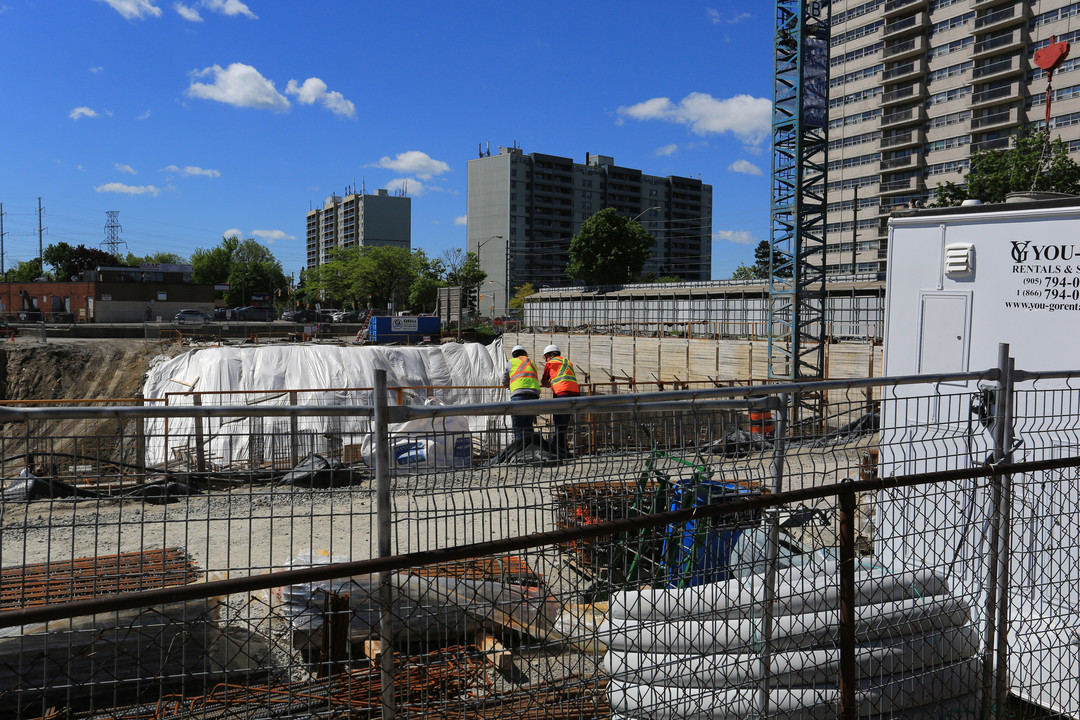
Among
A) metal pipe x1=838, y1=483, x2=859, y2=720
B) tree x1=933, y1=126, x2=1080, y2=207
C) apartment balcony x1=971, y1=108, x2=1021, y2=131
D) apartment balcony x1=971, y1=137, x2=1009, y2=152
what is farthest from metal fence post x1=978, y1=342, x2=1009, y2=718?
apartment balcony x1=971, y1=108, x2=1021, y2=131

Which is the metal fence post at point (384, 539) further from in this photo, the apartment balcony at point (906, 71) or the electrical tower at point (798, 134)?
the apartment balcony at point (906, 71)

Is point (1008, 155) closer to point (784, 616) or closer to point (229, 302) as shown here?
point (784, 616)

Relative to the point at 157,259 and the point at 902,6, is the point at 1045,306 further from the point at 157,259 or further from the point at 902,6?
the point at 157,259

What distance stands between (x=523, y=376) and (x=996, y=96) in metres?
67.9

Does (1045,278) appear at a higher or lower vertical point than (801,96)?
lower

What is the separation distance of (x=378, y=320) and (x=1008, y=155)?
32457 mm

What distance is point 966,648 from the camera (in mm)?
3709

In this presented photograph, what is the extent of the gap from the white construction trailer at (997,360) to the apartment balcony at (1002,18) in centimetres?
6860

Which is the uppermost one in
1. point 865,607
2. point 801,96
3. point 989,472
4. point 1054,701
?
point 801,96

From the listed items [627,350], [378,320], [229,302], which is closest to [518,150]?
[229,302]

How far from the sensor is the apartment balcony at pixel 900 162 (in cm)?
6919

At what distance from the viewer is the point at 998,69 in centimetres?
6169

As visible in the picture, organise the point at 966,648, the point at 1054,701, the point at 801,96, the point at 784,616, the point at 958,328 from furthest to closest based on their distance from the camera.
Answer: the point at 801,96
the point at 958,328
the point at 1054,701
the point at 966,648
the point at 784,616

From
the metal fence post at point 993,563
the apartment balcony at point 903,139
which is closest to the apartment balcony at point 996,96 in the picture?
the apartment balcony at point 903,139
